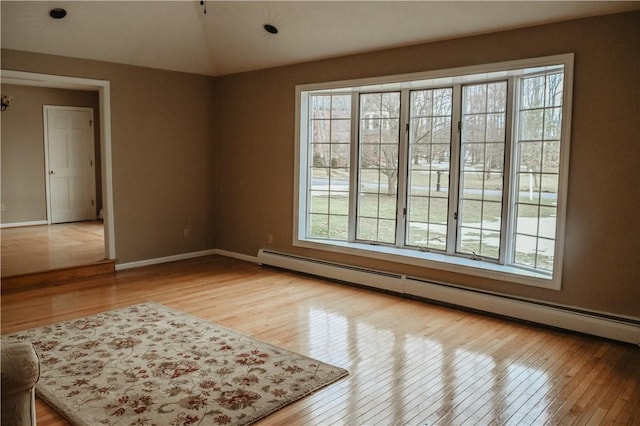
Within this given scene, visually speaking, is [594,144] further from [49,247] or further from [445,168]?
[49,247]

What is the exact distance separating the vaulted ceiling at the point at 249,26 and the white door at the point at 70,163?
3771 millimetres

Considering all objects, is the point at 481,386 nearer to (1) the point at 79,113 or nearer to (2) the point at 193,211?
(2) the point at 193,211

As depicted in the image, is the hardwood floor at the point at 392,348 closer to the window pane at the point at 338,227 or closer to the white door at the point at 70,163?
the window pane at the point at 338,227

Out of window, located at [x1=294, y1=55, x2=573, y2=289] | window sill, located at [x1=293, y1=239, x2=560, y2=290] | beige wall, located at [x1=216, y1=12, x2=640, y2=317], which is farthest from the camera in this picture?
window, located at [x1=294, y1=55, x2=573, y2=289]

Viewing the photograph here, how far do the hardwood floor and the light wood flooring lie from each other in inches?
18.2

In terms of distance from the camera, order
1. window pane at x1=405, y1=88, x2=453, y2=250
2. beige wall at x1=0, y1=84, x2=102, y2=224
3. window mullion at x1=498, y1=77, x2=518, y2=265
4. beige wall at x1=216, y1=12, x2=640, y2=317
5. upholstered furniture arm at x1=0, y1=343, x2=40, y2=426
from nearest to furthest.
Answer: upholstered furniture arm at x1=0, y1=343, x2=40, y2=426
beige wall at x1=216, y1=12, x2=640, y2=317
window mullion at x1=498, y1=77, x2=518, y2=265
window pane at x1=405, y1=88, x2=453, y2=250
beige wall at x1=0, y1=84, x2=102, y2=224

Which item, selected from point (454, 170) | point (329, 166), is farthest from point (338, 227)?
point (454, 170)

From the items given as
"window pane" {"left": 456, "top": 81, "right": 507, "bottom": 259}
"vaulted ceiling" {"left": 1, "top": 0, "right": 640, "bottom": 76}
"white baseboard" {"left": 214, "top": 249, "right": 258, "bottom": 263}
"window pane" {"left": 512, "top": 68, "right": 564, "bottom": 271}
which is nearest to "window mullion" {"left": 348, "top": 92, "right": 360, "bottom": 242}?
"vaulted ceiling" {"left": 1, "top": 0, "right": 640, "bottom": 76}

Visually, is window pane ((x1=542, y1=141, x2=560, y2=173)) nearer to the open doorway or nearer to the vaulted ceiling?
the vaulted ceiling

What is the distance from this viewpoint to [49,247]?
22.6 feet

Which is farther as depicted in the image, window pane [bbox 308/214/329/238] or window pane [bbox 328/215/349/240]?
window pane [bbox 308/214/329/238]

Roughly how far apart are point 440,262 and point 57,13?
437 centimetres

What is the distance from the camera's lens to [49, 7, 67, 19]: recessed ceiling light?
4.85 m

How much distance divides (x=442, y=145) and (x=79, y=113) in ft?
23.0
